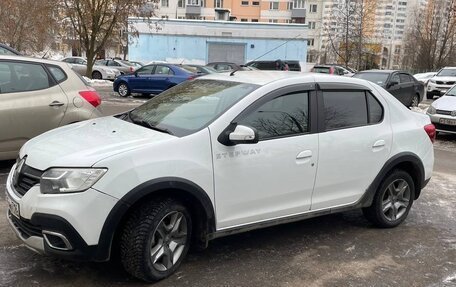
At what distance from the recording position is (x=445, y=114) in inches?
448

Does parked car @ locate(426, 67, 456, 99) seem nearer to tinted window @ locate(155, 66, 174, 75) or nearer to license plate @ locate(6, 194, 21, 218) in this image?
tinted window @ locate(155, 66, 174, 75)

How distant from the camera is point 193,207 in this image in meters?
3.76

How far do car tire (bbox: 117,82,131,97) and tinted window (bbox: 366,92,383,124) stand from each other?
15.2 m

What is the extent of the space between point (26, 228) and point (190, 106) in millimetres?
1667

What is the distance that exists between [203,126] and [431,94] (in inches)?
919

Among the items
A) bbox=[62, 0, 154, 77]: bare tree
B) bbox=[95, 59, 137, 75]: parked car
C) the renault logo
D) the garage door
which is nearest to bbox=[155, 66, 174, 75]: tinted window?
bbox=[62, 0, 154, 77]: bare tree

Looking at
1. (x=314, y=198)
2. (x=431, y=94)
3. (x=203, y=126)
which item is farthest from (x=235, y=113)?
(x=431, y=94)

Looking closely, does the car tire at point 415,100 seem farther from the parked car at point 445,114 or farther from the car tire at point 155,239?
the car tire at point 155,239

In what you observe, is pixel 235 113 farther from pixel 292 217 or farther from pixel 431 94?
pixel 431 94

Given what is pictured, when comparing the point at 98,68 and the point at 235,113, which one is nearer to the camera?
the point at 235,113

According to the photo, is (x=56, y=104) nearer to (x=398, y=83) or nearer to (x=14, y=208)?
(x=14, y=208)

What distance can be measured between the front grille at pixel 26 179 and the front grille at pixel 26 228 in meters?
0.21

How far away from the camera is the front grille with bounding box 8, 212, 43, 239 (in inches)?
132

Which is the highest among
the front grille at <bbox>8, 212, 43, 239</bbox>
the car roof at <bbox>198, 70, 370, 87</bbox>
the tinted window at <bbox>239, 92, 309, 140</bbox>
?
the car roof at <bbox>198, 70, 370, 87</bbox>
